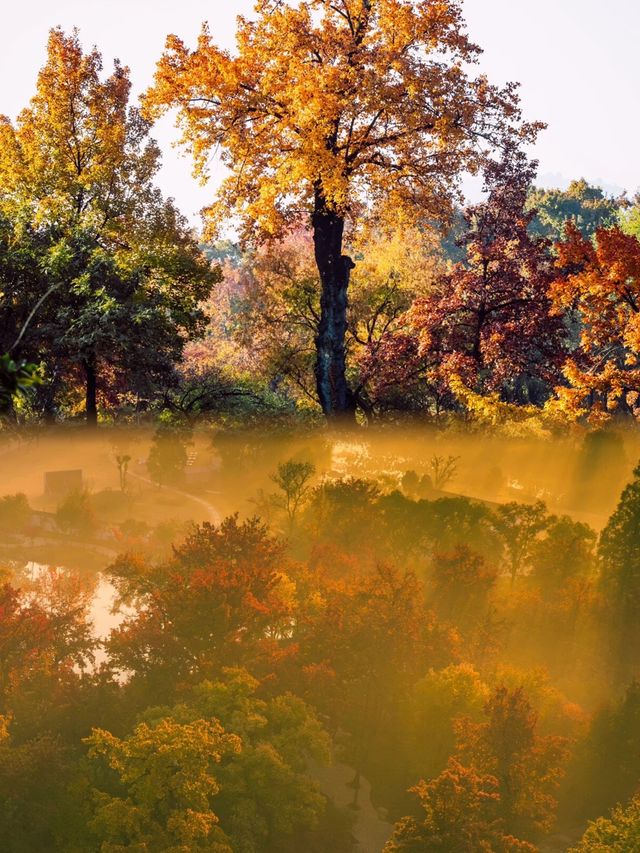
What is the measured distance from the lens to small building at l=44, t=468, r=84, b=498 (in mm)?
15578

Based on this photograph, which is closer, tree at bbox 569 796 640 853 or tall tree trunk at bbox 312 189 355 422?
tree at bbox 569 796 640 853

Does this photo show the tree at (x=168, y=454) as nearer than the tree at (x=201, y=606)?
No

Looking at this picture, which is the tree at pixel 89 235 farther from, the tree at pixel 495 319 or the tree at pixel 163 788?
the tree at pixel 163 788

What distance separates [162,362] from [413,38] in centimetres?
818

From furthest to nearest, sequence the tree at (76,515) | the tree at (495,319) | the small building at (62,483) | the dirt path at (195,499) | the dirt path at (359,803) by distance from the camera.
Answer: the tree at (495,319) < the small building at (62,483) < the dirt path at (195,499) < the tree at (76,515) < the dirt path at (359,803)

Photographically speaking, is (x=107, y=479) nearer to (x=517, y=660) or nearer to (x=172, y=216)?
A: (x=172, y=216)

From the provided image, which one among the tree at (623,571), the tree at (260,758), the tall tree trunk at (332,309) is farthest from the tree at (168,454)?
the tree at (623,571)

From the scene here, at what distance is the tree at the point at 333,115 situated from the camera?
54.4 feet

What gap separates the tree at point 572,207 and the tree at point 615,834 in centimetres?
5155

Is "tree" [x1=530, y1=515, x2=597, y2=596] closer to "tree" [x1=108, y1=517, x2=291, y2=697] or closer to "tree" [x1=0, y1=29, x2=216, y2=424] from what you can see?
"tree" [x1=108, y1=517, x2=291, y2=697]

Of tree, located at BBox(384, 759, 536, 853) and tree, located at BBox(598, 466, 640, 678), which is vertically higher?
tree, located at BBox(598, 466, 640, 678)

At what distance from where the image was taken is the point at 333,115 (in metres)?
16.2

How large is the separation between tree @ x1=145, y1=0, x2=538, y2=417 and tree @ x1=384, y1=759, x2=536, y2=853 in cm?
893

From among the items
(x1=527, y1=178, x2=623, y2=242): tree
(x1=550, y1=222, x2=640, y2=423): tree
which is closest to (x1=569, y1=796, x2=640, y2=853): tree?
(x1=550, y1=222, x2=640, y2=423): tree
